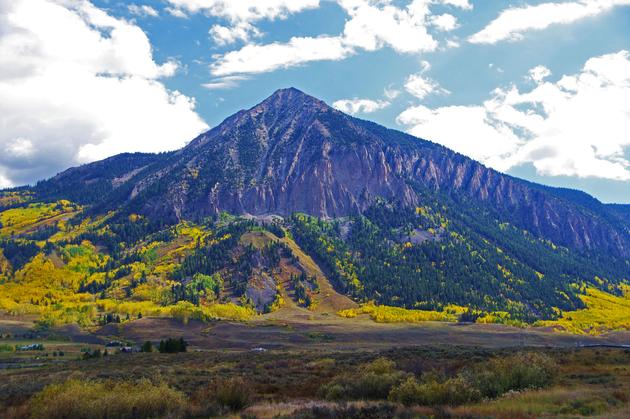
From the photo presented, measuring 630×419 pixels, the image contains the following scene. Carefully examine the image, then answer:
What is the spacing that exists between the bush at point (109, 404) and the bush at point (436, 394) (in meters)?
11.0

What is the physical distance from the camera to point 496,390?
27.0 m

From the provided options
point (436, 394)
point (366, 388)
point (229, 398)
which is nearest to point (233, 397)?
point (229, 398)

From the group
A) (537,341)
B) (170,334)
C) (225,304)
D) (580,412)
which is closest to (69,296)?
(225,304)

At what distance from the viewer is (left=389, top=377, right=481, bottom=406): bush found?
23.7m

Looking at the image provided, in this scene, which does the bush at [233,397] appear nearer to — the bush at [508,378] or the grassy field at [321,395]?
the grassy field at [321,395]

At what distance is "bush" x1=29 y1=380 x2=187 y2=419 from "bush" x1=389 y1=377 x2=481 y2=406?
11.0 m

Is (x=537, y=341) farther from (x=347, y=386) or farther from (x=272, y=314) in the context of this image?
(x=347, y=386)

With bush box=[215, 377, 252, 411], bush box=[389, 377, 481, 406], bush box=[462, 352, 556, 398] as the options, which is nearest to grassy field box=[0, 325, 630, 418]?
bush box=[215, 377, 252, 411]

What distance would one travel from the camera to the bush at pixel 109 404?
24.1 meters

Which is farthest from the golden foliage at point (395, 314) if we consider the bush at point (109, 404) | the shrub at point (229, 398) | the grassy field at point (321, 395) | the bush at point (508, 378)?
the bush at point (109, 404)

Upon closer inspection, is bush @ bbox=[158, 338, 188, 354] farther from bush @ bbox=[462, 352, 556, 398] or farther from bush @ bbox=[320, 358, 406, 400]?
bush @ bbox=[462, 352, 556, 398]

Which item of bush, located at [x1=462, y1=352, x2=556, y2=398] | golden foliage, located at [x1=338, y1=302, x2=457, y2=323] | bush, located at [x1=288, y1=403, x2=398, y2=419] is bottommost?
golden foliage, located at [x1=338, y1=302, x2=457, y2=323]

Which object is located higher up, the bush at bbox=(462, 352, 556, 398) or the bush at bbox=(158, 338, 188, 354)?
the bush at bbox=(462, 352, 556, 398)

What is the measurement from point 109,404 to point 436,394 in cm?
1624
